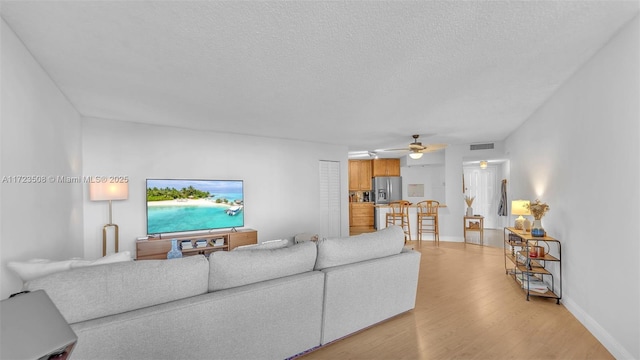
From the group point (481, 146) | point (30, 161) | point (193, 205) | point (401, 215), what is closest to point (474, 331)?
point (30, 161)

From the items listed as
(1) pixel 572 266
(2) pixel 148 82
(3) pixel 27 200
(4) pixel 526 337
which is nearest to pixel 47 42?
(2) pixel 148 82

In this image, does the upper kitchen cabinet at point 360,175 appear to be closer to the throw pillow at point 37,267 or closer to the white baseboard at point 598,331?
the white baseboard at point 598,331

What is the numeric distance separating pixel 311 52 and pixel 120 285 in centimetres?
197

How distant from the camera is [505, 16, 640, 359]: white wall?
1887mm

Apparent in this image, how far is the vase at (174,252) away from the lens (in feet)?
12.4

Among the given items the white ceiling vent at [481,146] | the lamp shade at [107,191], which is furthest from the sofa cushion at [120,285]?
the white ceiling vent at [481,146]

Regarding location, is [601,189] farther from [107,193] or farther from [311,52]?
[107,193]

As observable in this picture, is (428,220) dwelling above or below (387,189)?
below

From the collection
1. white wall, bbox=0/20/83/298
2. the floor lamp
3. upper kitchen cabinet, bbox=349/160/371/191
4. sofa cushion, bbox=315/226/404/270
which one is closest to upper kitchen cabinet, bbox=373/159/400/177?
upper kitchen cabinet, bbox=349/160/371/191

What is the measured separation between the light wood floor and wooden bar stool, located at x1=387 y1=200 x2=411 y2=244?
314cm

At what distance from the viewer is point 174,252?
381cm

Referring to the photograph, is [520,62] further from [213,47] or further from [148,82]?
[148,82]

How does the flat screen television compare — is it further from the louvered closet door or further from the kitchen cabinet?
the kitchen cabinet

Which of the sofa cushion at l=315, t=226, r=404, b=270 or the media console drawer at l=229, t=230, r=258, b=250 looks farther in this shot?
the media console drawer at l=229, t=230, r=258, b=250
